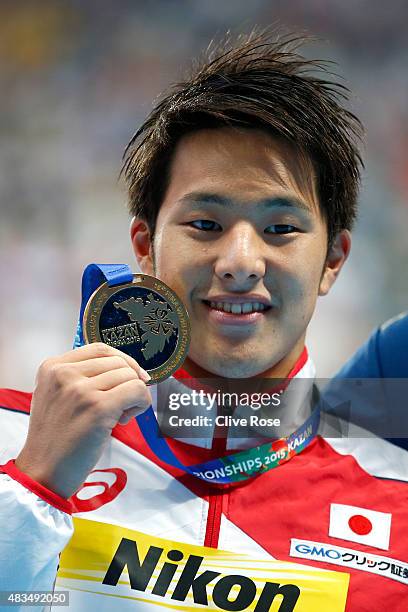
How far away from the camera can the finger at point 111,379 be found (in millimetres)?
1468

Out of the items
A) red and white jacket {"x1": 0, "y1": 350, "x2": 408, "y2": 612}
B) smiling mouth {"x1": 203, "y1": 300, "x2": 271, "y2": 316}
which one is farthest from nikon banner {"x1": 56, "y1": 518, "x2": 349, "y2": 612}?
smiling mouth {"x1": 203, "y1": 300, "x2": 271, "y2": 316}

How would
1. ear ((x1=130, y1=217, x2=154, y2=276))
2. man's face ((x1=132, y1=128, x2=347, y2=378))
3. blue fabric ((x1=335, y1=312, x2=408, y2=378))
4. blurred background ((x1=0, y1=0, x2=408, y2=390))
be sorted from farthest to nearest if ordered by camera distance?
blurred background ((x1=0, y1=0, x2=408, y2=390)) < blue fabric ((x1=335, y1=312, x2=408, y2=378)) < ear ((x1=130, y1=217, x2=154, y2=276)) < man's face ((x1=132, y1=128, x2=347, y2=378))

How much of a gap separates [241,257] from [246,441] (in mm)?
502

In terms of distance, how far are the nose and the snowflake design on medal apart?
0.66ft

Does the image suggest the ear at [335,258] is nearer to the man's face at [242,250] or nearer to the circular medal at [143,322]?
the man's face at [242,250]

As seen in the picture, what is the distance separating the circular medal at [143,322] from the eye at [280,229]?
345 millimetres

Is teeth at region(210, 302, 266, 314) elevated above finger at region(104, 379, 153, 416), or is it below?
above

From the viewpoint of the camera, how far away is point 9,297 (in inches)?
215

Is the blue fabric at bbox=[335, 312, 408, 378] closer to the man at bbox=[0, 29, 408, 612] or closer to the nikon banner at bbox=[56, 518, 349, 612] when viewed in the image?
the man at bbox=[0, 29, 408, 612]

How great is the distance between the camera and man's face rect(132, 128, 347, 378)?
1.90 meters

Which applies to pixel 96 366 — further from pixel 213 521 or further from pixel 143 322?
pixel 213 521

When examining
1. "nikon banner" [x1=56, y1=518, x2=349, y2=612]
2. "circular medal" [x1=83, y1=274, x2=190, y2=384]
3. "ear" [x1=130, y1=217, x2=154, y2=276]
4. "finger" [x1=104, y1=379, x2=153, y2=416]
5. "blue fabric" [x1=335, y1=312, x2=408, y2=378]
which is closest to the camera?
"finger" [x1=104, y1=379, x2=153, y2=416]

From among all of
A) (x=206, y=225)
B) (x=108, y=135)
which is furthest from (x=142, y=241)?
(x=108, y=135)

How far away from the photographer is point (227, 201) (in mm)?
1912
